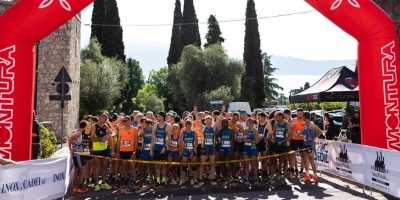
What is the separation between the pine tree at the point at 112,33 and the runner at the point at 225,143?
1320 inches

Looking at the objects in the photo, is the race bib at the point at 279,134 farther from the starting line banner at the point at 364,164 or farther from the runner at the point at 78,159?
the runner at the point at 78,159

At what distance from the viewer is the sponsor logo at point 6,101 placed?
24.8 ft

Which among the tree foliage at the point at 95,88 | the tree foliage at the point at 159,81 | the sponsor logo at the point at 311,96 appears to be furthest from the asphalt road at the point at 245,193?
the tree foliage at the point at 159,81

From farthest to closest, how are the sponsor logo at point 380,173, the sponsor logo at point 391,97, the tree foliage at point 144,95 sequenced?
the tree foliage at point 144,95
the sponsor logo at point 391,97
the sponsor logo at point 380,173

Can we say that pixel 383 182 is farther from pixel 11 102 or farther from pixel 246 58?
pixel 246 58

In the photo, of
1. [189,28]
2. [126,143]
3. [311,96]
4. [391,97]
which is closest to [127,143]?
[126,143]

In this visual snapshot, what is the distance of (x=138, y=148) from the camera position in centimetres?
1034

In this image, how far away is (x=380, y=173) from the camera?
7.92 metres

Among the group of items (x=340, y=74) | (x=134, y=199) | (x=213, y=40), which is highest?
(x=213, y=40)

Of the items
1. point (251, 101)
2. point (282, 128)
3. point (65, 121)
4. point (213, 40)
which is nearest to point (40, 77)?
point (65, 121)

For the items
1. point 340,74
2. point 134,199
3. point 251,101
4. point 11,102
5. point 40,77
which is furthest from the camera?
point 251,101

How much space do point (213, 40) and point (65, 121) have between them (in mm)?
34493

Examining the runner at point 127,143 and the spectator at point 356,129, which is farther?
the spectator at point 356,129

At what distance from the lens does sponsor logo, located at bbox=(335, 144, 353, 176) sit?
950cm
